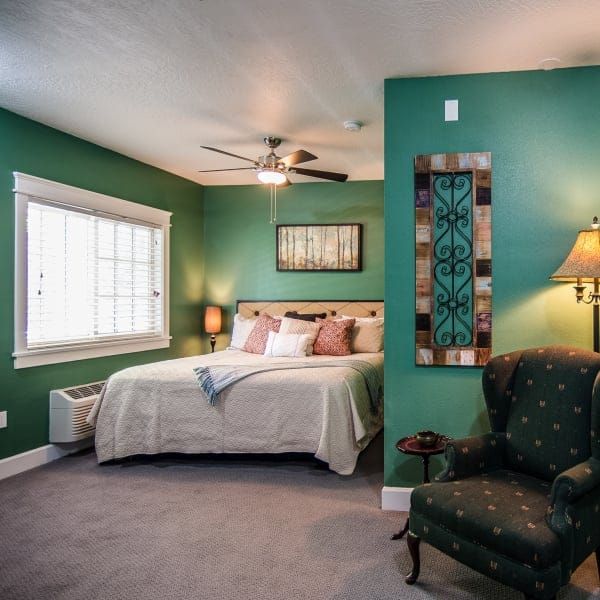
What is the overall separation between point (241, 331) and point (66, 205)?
2.26 metres

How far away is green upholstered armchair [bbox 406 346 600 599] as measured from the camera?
1961mm

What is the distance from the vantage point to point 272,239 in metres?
6.54

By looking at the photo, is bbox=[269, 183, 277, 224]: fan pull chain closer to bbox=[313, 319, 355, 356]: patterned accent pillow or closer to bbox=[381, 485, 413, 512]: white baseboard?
bbox=[313, 319, 355, 356]: patterned accent pillow

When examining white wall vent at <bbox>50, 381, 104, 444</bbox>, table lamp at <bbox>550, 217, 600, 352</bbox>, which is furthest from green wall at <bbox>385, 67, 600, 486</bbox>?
white wall vent at <bbox>50, 381, 104, 444</bbox>

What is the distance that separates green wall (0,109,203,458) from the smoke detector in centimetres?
A: 230

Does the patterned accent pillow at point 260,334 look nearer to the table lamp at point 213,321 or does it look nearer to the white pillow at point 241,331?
the white pillow at point 241,331

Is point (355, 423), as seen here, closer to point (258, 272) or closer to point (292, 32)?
point (292, 32)

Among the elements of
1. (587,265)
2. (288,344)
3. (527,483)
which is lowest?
(527,483)

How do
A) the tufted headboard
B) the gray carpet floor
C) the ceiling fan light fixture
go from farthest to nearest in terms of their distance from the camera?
the tufted headboard < the ceiling fan light fixture < the gray carpet floor

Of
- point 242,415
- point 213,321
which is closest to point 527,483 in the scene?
point 242,415

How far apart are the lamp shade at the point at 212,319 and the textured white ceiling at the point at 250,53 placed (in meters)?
2.54

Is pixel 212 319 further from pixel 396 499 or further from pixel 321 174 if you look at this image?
pixel 396 499

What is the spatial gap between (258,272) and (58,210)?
262cm

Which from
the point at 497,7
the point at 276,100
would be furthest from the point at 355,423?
the point at 497,7
